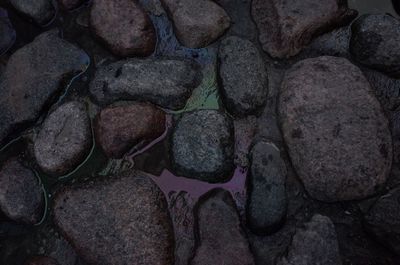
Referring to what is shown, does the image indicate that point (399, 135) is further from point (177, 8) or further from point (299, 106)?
point (177, 8)

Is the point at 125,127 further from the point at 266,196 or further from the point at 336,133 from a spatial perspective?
the point at 336,133

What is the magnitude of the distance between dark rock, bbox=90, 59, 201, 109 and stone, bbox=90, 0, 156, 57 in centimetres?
8

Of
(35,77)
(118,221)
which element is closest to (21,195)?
(118,221)

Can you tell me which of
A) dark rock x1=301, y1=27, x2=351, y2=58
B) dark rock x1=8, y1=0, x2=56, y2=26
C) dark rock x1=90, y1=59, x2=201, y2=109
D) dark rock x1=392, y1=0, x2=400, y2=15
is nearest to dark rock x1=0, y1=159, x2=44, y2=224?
dark rock x1=90, y1=59, x2=201, y2=109

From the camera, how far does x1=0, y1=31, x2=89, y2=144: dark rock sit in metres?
2.28

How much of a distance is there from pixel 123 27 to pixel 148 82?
33cm

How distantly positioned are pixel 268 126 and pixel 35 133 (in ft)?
3.77

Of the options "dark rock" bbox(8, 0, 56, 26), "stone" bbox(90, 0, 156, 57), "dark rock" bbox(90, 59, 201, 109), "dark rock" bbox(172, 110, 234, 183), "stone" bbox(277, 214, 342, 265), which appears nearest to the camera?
"stone" bbox(277, 214, 342, 265)

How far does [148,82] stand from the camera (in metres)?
2.19

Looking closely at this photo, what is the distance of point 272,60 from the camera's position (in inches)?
92.3

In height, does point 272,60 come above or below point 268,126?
above

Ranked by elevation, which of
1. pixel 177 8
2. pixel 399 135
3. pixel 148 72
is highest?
pixel 177 8

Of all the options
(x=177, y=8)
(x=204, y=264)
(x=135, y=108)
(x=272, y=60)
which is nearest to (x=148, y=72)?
(x=135, y=108)

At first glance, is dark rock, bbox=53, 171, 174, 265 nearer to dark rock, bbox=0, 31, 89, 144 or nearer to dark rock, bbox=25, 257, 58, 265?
dark rock, bbox=25, 257, 58, 265
